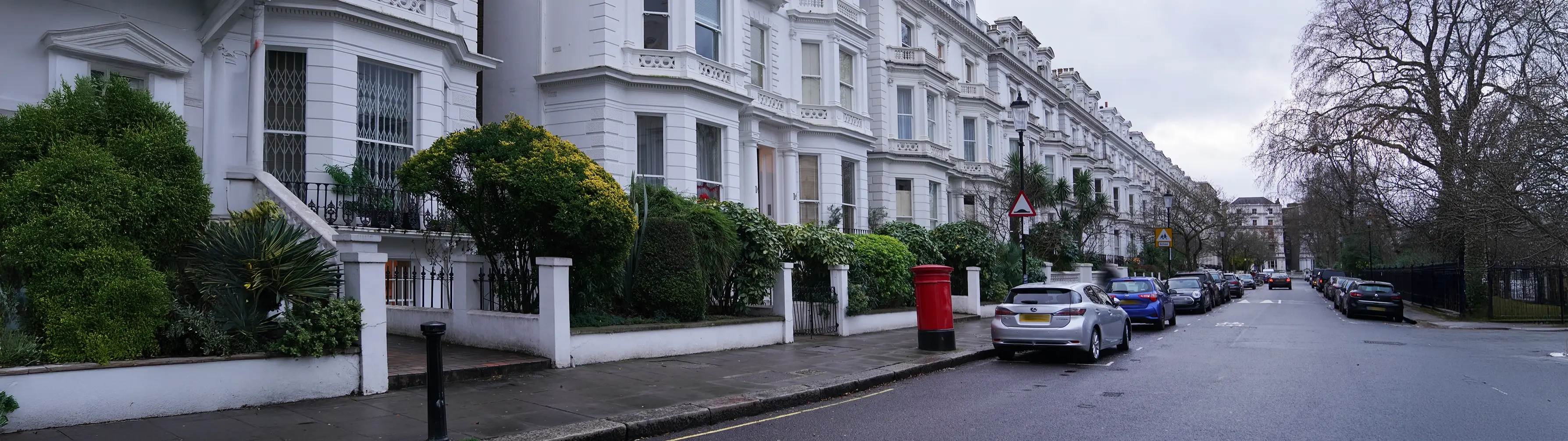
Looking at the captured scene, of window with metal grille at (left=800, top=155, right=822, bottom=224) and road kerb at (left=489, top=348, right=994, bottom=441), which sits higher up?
window with metal grille at (left=800, top=155, right=822, bottom=224)

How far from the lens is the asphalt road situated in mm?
7730

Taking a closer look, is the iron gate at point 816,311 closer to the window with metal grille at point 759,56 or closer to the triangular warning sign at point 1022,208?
the triangular warning sign at point 1022,208

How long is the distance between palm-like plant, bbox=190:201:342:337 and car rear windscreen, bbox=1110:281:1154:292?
57.8 ft

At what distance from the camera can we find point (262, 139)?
40.7 ft

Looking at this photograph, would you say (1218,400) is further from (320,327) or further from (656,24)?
(656,24)

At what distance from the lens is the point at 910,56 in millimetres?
29891

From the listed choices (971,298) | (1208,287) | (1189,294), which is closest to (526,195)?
(971,298)

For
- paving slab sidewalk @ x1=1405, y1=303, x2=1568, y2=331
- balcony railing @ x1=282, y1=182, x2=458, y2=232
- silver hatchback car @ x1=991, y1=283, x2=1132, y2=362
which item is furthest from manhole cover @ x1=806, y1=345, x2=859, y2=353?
paving slab sidewalk @ x1=1405, y1=303, x2=1568, y2=331

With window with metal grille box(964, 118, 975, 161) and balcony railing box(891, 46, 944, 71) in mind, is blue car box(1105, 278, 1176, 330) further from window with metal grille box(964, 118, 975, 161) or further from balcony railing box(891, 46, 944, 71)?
window with metal grille box(964, 118, 975, 161)

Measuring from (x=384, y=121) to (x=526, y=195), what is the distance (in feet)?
16.0

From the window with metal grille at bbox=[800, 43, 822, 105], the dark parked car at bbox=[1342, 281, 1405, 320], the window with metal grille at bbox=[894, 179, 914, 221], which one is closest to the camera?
the window with metal grille at bbox=[800, 43, 822, 105]

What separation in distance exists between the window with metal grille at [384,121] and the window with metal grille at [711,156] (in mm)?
6314

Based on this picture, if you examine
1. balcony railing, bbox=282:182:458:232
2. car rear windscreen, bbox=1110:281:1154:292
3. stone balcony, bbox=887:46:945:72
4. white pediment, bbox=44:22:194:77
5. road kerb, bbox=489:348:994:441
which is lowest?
road kerb, bbox=489:348:994:441

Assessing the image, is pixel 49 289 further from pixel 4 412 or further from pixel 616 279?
pixel 616 279
